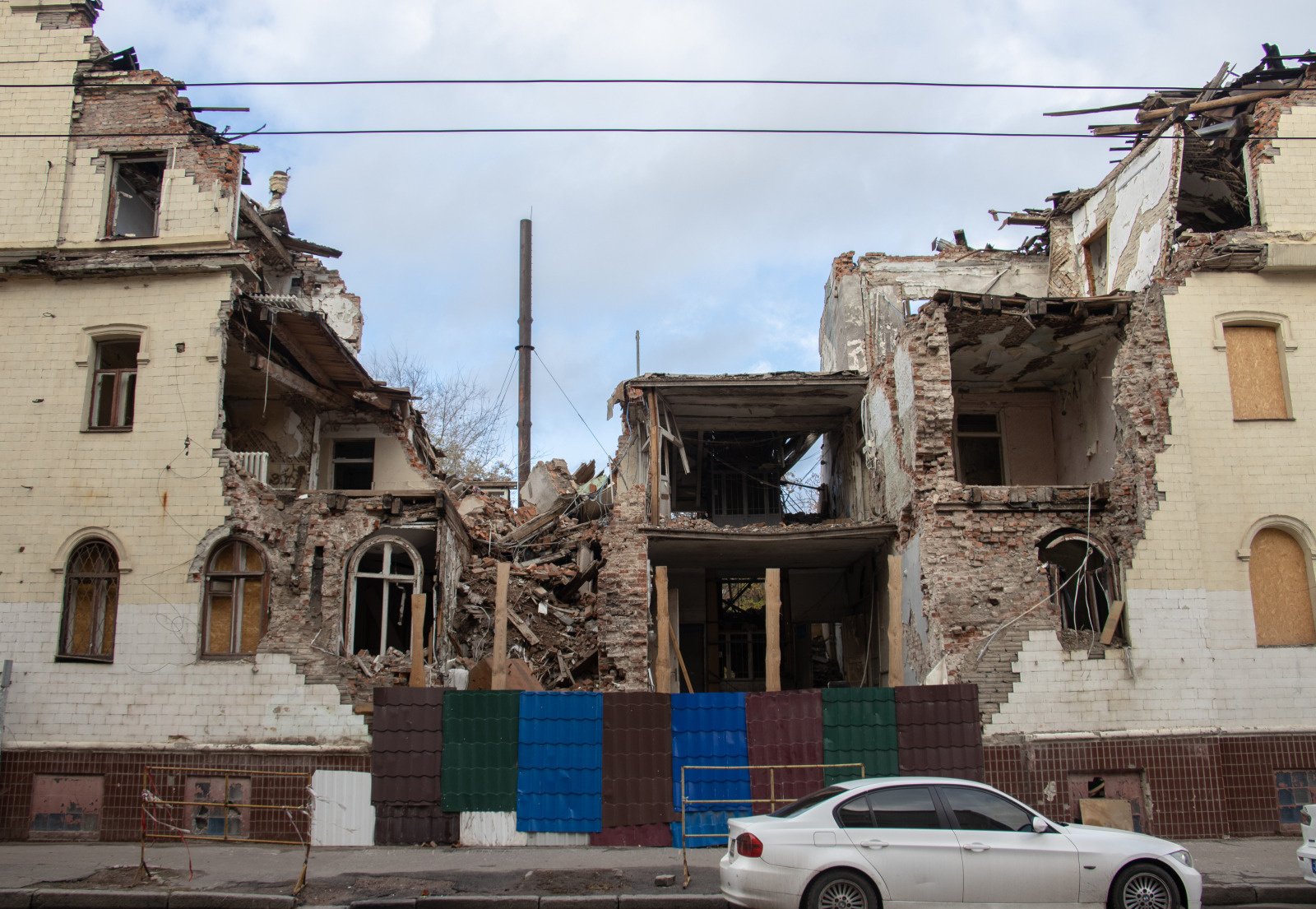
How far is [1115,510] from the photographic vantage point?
16453 mm

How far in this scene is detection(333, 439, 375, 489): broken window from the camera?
70.3 ft

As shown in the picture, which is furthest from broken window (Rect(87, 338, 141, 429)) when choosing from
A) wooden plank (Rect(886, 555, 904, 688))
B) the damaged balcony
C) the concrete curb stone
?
the damaged balcony

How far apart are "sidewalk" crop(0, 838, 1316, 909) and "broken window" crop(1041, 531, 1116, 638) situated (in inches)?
150

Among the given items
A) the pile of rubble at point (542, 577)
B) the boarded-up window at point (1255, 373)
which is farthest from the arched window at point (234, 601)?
the boarded-up window at point (1255, 373)

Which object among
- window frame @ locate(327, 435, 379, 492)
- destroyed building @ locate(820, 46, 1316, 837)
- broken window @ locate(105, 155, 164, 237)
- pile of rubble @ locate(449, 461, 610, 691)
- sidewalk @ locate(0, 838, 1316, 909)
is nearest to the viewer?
sidewalk @ locate(0, 838, 1316, 909)

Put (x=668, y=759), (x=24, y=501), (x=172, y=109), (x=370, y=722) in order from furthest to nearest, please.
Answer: (x=172, y=109), (x=24, y=501), (x=370, y=722), (x=668, y=759)

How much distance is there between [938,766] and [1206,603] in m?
5.20

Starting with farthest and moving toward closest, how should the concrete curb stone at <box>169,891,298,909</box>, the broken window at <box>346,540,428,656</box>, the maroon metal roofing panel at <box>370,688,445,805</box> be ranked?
the broken window at <box>346,540,428,656</box> → the maroon metal roofing panel at <box>370,688,445,805</box> → the concrete curb stone at <box>169,891,298,909</box>

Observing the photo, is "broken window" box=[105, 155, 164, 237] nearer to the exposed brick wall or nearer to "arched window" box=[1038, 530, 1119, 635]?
"arched window" box=[1038, 530, 1119, 635]

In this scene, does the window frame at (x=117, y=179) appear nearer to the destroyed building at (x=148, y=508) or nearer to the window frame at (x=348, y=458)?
the destroyed building at (x=148, y=508)

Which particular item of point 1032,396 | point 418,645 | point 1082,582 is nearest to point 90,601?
point 418,645

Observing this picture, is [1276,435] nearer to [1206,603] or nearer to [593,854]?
[1206,603]

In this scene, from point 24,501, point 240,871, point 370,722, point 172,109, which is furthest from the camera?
point 172,109

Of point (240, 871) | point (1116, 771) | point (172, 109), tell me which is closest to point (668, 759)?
point (240, 871)
